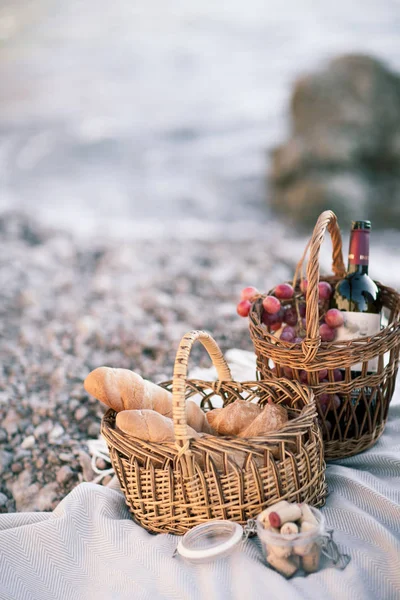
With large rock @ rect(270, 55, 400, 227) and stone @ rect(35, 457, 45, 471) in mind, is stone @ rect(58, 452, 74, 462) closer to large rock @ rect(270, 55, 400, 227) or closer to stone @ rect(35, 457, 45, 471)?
stone @ rect(35, 457, 45, 471)

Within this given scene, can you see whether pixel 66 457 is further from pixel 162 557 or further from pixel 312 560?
pixel 312 560

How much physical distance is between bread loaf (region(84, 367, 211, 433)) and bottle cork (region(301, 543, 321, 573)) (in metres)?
0.30

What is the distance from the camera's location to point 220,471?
891 millimetres

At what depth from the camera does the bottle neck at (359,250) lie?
3.83ft

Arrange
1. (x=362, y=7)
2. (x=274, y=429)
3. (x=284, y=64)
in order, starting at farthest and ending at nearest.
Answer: (x=284, y=64)
(x=362, y=7)
(x=274, y=429)

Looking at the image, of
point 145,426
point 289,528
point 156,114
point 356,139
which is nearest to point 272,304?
point 145,426

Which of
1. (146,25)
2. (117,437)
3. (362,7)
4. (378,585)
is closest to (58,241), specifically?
(117,437)

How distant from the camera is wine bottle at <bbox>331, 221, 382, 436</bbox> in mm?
Answer: 1105

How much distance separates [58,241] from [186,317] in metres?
1.44

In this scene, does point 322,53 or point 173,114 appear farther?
point 173,114

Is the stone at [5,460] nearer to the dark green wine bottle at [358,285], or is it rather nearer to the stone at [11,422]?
the stone at [11,422]

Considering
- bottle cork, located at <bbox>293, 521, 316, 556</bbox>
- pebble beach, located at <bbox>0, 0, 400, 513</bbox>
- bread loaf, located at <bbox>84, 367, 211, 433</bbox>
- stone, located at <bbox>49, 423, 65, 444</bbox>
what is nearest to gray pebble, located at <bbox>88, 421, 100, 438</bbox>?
stone, located at <bbox>49, 423, 65, 444</bbox>

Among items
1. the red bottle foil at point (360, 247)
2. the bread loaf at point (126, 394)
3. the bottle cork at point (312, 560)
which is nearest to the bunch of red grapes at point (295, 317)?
the red bottle foil at point (360, 247)

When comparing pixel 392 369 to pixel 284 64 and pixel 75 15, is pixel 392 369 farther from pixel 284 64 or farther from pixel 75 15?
pixel 75 15
